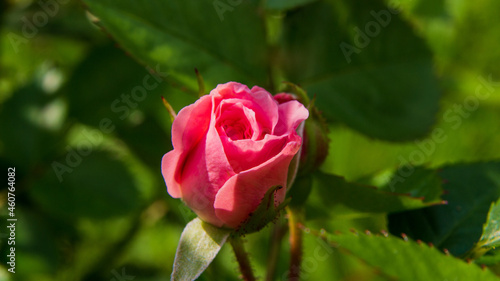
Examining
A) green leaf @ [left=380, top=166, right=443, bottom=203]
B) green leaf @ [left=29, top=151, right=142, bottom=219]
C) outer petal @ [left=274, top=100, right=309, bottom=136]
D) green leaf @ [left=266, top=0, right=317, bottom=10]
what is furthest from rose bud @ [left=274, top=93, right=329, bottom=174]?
green leaf @ [left=29, top=151, right=142, bottom=219]

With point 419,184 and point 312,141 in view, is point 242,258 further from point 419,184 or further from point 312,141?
point 419,184

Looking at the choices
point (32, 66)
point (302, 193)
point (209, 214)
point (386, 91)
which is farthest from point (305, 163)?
point (32, 66)

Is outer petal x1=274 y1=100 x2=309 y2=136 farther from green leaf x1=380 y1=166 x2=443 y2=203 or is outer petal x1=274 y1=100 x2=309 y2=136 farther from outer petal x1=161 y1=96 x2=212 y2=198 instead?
green leaf x1=380 y1=166 x2=443 y2=203

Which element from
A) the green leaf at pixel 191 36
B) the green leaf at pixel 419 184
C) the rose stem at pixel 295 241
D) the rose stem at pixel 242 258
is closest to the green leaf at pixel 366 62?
the green leaf at pixel 191 36

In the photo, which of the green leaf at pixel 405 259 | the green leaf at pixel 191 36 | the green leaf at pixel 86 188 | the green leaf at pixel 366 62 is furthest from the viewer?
the green leaf at pixel 86 188

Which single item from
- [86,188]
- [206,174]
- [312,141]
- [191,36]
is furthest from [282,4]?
[86,188]

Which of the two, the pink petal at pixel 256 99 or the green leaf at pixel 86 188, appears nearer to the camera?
the pink petal at pixel 256 99

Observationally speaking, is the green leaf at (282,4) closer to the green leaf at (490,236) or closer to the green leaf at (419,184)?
the green leaf at (419,184)
